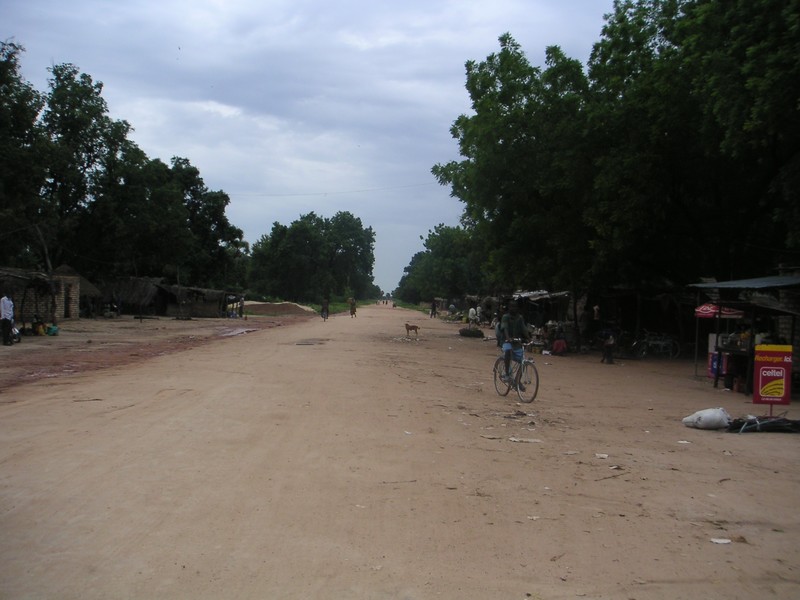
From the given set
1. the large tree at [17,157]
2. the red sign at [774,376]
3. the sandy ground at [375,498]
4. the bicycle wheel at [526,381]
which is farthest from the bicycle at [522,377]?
the large tree at [17,157]

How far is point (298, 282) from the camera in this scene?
104 metres

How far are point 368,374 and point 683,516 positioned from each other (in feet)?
36.3

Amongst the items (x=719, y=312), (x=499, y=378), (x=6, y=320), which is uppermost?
(x=719, y=312)

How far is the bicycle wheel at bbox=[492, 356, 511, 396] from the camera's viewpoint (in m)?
13.7

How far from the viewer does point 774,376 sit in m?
11.6

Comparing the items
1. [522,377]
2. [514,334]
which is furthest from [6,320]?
[522,377]

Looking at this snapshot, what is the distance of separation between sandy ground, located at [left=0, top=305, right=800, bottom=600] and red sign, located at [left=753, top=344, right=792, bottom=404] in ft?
3.81

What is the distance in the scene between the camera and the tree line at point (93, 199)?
123 ft

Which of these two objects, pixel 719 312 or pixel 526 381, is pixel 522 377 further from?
pixel 719 312

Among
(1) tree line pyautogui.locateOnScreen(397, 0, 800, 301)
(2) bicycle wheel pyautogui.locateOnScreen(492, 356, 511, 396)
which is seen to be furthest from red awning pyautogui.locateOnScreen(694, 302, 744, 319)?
(2) bicycle wheel pyautogui.locateOnScreen(492, 356, 511, 396)

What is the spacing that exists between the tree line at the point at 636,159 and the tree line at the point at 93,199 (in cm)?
2466

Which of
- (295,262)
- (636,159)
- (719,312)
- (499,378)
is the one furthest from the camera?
(295,262)

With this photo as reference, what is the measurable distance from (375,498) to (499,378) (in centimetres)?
838

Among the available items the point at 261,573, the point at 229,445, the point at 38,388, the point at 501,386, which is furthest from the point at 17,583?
the point at 501,386
